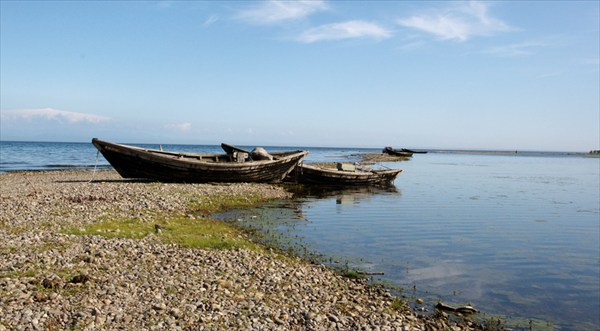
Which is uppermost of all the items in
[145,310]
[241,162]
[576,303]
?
[241,162]

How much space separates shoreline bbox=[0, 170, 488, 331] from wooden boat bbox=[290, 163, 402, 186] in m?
23.1

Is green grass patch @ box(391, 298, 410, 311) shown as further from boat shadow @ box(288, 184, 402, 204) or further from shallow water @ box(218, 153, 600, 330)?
boat shadow @ box(288, 184, 402, 204)

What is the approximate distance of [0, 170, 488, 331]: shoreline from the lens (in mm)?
8055

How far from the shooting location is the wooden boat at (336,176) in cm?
3744

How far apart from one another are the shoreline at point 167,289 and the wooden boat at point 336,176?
23.1m

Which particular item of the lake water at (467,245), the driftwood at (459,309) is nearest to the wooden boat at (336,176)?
the lake water at (467,245)

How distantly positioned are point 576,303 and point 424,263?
4.38 metres

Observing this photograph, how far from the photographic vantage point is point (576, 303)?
38.2ft

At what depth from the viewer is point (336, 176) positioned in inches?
1517

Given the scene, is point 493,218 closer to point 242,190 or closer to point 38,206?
point 242,190

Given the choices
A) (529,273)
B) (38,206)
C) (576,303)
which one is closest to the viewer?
(576,303)

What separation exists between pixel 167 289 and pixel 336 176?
2969cm

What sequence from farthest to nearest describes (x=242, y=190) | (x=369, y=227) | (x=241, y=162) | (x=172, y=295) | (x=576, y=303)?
(x=241, y=162) → (x=242, y=190) → (x=369, y=227) → (x=576, y=303) → (x=172, y=295)

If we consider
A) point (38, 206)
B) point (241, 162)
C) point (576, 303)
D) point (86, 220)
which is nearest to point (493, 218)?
point (576, 303)
